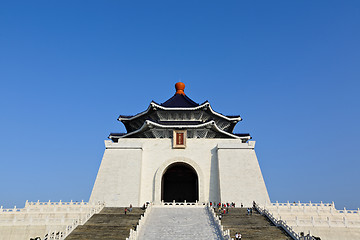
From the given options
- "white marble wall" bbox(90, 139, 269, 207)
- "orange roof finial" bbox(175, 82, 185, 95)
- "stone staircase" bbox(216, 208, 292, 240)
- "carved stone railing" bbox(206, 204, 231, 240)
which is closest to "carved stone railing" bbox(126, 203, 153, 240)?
"carved stone railing" bbox(206, 204, 231, 240)

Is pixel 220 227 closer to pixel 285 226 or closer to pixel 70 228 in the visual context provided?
pixel 285 226

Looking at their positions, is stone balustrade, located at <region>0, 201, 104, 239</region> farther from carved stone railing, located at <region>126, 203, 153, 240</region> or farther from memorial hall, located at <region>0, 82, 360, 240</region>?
carved stone railing, located at <region>126, 203, 153, 240</region>

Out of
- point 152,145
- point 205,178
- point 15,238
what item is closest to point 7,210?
point 15,238

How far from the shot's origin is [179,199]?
3712 centimetres

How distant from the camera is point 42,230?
774 inches

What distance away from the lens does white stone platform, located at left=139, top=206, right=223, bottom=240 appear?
56.1 ft

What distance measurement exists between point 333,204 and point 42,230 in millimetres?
23282

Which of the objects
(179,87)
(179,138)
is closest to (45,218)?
(179,138)

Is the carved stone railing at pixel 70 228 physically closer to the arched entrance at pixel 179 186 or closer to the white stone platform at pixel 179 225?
the white stone platform at pixel 179 225

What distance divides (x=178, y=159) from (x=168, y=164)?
117cm

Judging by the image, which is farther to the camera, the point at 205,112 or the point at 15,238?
the point at 205,112

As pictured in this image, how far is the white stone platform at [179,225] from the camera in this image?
56.1ft

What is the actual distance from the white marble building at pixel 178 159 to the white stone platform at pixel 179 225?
5.25 m

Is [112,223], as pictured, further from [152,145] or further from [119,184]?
[152,145]
